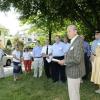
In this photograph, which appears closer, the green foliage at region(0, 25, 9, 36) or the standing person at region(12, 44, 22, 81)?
the standing person at region(12, 44, 22, 81)

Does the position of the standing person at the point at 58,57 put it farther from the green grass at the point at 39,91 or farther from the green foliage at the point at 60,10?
the green foliage at the point at 60,10

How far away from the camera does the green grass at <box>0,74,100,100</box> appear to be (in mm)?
11008

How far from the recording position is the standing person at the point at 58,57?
13.4m

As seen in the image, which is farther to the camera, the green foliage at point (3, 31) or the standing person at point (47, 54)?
the green foliage at point (3, 31)

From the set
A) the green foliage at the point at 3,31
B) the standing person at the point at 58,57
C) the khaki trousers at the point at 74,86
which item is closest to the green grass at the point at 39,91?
the standing person at the point at 58,57

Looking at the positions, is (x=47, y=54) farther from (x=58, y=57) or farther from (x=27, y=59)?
(x=27, y=59)

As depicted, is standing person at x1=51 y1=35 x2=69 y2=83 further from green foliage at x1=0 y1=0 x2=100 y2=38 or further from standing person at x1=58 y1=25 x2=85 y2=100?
standing person at x1=58 y1=25 x2=85 y2=100

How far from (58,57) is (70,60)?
19.9ft

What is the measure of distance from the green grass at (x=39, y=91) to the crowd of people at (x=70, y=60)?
0.47 metres

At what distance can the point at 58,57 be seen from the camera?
1341 cm

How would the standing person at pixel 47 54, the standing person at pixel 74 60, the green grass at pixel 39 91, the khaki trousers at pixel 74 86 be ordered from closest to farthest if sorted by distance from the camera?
the standing person at pixel 74 60, the khaki trousers at pixel 74 86, the green grass at pixel 39 91, the standing person at pixel 47 54

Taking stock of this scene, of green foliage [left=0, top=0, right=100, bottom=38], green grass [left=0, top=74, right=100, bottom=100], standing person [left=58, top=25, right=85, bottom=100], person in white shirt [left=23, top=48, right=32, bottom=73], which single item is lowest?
green grass [left=0, top=74, right=100, bottom=100]

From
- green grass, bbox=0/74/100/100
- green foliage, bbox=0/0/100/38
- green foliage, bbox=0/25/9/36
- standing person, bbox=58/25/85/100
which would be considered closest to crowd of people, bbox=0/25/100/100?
standing person, bbox=58/25/85/100

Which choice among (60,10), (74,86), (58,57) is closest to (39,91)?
(58,57)
